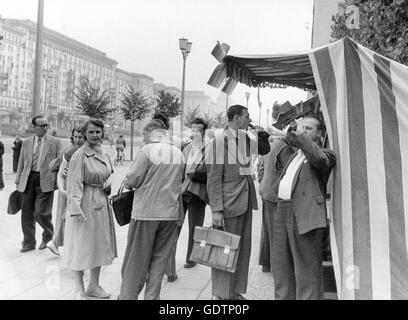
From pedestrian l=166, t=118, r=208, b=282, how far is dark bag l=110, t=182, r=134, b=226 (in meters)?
0.98

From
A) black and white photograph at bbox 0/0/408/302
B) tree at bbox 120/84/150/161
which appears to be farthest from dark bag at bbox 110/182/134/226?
tree at bbox 120/84/150/161

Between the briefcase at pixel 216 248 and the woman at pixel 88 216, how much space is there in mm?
940

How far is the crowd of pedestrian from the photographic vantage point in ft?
11.6

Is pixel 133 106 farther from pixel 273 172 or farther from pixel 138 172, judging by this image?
pixel 138 172

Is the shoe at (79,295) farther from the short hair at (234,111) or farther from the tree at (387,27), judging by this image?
the tree at (387,27)

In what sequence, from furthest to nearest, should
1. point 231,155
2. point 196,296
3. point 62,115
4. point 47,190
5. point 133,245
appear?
point 62,115 < point 47,190 < point 196,296 < point 231,155 < point 133,245

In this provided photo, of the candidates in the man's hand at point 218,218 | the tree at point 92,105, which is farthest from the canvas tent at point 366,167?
the tree at point 92,105

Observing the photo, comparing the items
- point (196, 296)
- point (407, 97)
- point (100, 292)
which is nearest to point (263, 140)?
point (407, 97)

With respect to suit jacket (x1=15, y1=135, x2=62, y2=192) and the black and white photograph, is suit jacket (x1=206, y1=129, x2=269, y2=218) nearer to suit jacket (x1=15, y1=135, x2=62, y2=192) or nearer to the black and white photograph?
the black and white photograph

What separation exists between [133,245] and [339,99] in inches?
82.7

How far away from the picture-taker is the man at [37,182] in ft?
20.0

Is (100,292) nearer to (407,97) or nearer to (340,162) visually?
(340,162)
